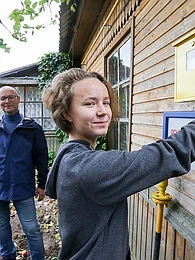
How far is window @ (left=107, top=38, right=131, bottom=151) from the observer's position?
3.37 m

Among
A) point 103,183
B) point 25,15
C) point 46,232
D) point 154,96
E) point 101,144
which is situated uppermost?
point 25,15

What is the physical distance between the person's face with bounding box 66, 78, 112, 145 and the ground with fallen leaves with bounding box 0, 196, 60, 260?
8.35 ft

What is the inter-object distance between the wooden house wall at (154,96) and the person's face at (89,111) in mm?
730

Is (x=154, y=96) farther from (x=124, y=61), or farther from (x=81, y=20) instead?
(x=81, y=20)

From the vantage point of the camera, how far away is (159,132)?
213 centimetres

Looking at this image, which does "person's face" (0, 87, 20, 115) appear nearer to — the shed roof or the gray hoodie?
the gray hoodie

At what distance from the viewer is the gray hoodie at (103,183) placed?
2.76 feet

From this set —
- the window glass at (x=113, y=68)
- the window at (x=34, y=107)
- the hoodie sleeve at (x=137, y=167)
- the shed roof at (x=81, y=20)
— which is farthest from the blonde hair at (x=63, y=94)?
the window at (x=34, y=107)

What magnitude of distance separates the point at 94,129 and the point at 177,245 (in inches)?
45.7

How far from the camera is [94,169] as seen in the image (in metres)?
0.88

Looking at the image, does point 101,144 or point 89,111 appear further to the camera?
point 101,144

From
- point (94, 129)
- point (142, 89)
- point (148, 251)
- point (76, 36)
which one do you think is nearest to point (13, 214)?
point (148, 251)

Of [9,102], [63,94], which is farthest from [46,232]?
[63,94]

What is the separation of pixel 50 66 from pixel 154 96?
7528 mm
